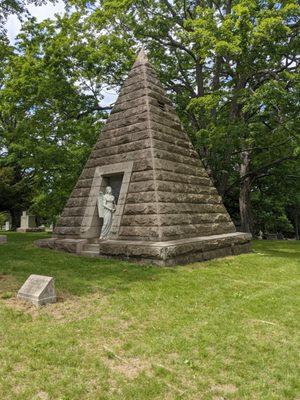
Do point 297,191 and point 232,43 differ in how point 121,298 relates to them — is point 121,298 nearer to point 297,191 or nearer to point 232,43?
point 232,43

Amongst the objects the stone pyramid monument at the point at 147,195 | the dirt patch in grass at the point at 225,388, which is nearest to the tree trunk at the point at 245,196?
the stone pyramid monument at the point at 147,195

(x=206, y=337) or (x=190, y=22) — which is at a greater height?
(x=190, y=22)

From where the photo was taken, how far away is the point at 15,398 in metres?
3.52

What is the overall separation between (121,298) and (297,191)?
23560 mm

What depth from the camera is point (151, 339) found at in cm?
497

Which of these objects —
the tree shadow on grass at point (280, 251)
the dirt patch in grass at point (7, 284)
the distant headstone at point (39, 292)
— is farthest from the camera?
the tree shadow on grass at point (280, 251)

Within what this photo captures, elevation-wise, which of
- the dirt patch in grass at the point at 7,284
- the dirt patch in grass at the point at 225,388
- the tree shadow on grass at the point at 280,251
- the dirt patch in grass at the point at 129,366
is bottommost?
the dirt patch in grass at the point at 225,388

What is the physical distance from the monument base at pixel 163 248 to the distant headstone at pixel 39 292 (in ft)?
12.1

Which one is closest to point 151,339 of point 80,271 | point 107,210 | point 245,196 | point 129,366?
point 129,366

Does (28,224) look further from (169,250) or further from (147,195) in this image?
(169,250)

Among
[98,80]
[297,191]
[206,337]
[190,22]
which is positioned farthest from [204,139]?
[297,191]

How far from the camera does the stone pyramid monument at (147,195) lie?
10.4 meters

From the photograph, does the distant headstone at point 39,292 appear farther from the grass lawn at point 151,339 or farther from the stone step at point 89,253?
the stone step at point 89,253

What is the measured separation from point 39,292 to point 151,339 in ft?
7.39
